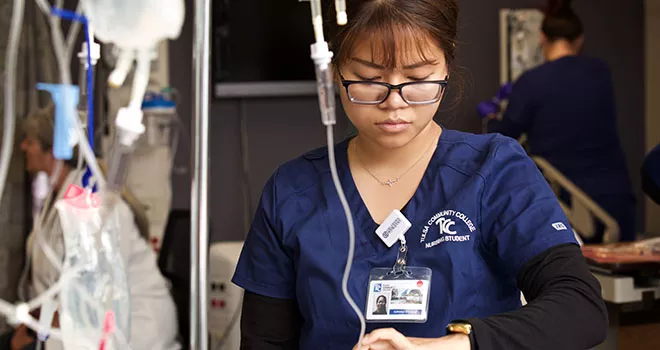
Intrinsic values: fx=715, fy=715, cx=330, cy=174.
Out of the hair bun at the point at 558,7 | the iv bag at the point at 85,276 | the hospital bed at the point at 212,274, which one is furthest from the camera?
the hair bun at the point at 558,7

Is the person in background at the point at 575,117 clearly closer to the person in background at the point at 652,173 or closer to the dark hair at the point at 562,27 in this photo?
→ the dark hair at the point at 562,27

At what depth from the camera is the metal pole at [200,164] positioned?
721 millimetres

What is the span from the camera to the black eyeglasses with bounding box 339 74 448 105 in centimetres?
106

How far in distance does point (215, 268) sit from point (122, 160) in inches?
73.6

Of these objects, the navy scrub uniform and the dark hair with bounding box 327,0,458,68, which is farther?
the navy scrub uniform

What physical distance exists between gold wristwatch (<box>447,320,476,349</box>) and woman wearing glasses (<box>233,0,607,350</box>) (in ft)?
0.23

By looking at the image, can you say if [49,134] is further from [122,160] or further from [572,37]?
[572,37]

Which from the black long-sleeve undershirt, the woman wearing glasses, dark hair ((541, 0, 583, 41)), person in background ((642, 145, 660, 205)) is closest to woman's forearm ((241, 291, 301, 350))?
the woman wearing glasses

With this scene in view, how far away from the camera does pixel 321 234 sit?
1.15 meters

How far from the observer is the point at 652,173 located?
195 centimetres

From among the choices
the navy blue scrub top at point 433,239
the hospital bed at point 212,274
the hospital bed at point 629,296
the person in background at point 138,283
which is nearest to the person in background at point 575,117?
the hospital bed at point 629,296

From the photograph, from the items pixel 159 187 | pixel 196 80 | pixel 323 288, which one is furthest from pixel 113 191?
pixel 159 187

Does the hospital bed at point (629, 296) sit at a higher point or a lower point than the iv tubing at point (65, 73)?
lower

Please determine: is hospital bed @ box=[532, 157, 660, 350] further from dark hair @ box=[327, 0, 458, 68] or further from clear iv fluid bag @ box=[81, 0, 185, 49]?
clear iv fluid bag @ box=[81, 0, 185, 49]
